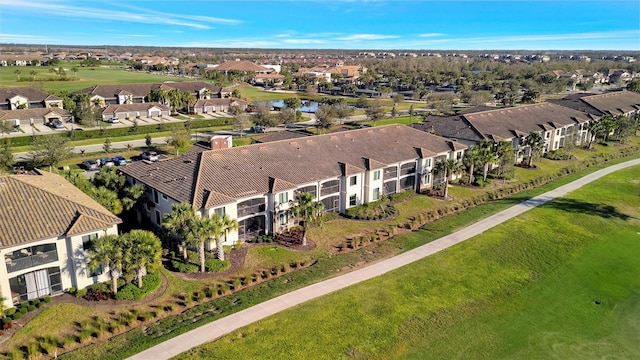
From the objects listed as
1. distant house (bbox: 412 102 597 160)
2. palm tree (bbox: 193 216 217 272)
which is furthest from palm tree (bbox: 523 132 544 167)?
palm tree (bbox: 193 216 217 272)

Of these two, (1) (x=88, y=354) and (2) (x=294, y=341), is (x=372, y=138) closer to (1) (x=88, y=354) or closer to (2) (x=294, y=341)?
(2) (x=294, y=341)

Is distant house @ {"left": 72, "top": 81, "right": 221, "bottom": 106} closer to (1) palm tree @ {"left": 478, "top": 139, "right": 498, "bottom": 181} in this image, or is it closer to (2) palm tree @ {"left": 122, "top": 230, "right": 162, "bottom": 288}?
(2) palm tree @ {"left": 122, "top": 230, "right": 162, "bottom": 288}

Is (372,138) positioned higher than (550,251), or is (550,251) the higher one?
(372,138)

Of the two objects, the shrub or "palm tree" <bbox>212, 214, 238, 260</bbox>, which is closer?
"palm tree" <bbox>212, 214, 238, 260</bbox>

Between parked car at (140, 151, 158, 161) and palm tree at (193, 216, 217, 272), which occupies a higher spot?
palm tree at (193, 216, 217, 272)

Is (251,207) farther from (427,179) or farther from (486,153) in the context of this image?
(486,153)

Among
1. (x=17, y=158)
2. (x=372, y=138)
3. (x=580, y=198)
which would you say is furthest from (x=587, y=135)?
(x=17, y=158)
